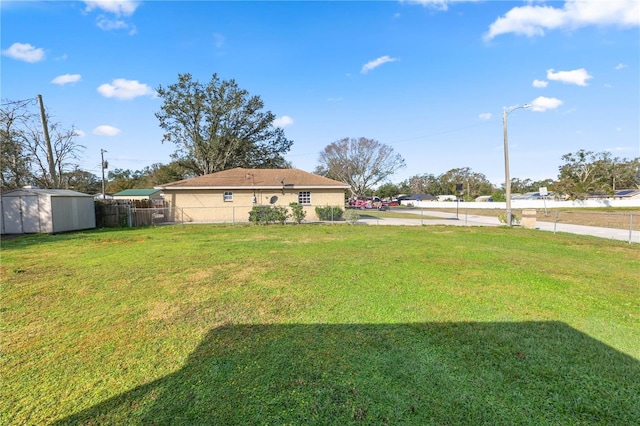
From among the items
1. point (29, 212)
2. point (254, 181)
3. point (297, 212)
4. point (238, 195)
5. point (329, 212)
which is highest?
point (254, 181)

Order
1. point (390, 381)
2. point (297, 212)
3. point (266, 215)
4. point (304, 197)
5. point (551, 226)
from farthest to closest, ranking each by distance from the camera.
Answer: 1. point (304, 197)
2. point (297, 212)
3. point (266, 215)
4. point (551, 226)
5. point (390, 381)

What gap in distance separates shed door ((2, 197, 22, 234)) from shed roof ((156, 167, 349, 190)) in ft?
22.7

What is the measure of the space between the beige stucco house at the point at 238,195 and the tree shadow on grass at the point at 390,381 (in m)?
16.8

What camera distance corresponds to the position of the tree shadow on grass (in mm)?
2135

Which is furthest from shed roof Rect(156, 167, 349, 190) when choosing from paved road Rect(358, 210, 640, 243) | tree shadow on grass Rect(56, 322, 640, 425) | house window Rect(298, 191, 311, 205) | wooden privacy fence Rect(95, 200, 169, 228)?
tree shadow on grass Rect(56, 322, 640, 425)

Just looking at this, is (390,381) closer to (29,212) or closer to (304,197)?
(29,212)

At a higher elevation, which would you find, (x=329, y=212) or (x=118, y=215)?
(x=118, y=215)

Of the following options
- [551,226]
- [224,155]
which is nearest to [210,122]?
[224,155]

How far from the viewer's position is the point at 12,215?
13.6 meters

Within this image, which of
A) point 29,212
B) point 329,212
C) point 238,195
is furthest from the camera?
point 238,195

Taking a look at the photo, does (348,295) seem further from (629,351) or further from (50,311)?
(50,311)

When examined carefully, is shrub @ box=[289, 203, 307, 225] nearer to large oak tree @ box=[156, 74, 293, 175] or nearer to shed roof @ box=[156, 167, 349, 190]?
shed roof @ box=[156, 167, 349, 190]

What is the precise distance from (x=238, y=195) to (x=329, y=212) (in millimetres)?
6496

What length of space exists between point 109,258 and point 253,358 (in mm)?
6900
